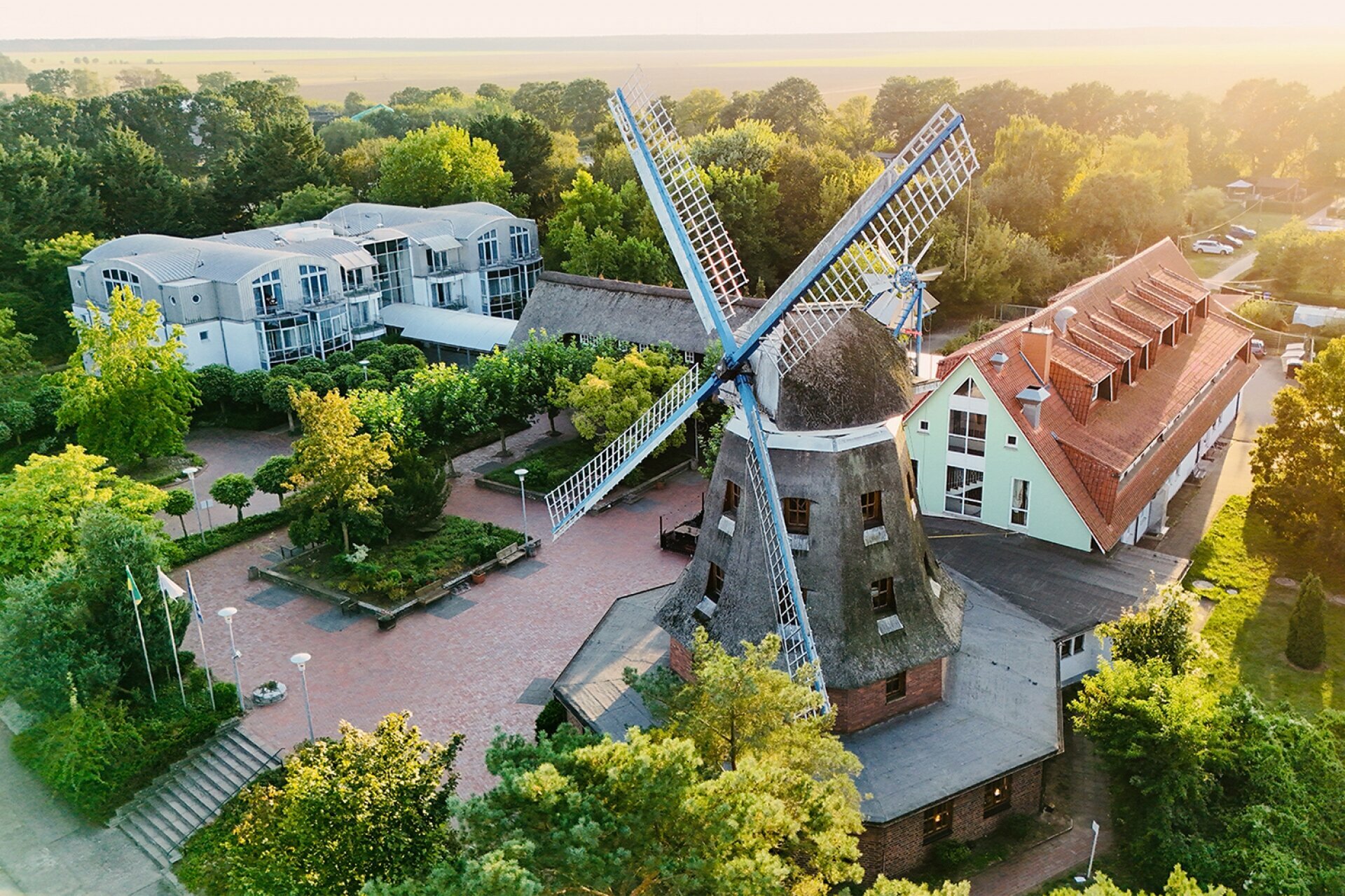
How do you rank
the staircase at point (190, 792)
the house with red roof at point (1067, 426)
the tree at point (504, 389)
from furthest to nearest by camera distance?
the tree at point (504, 389), the house with red roof at point (1067, 426), the staircase at point (190, 792)

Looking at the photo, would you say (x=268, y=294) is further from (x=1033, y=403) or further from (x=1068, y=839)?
(x=1068, y=839)

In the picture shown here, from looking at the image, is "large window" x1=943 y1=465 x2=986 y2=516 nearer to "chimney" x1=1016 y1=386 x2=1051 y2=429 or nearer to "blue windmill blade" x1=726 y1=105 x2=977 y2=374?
"chimney" x1=1016 y1=386 x2=1051 y2=429

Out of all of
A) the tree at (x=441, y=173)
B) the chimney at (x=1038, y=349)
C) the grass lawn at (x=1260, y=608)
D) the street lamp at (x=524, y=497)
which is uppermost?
the tree at (x=441, y=173)

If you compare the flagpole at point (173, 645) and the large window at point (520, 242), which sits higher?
the large window at point (520, 242)

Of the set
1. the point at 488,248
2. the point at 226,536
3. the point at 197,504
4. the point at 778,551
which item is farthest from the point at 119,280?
the point at 778,551

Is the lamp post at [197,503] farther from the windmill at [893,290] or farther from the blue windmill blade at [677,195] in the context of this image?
the windmill at [893,290]

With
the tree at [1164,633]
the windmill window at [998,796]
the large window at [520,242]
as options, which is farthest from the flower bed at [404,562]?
the large window at [520,242]
